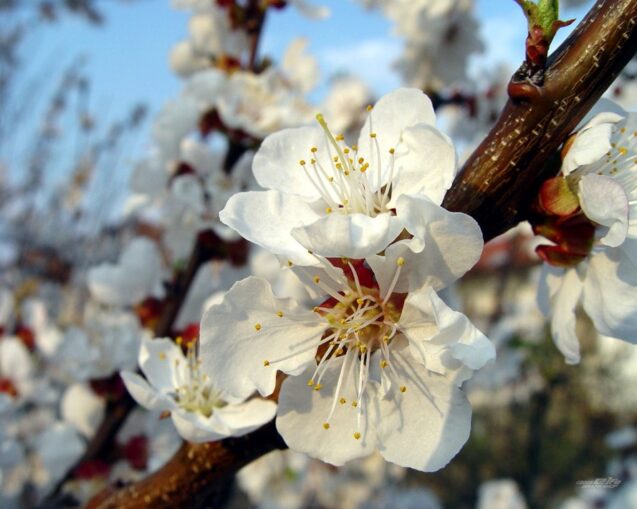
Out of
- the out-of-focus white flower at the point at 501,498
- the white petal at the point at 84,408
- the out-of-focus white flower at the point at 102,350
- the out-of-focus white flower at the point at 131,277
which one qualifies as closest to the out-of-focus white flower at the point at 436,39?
the out-of-focus white flower at the point at 131,277

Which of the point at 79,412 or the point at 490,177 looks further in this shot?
the point at 79,412

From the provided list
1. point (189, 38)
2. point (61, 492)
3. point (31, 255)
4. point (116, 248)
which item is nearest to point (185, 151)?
point (189, 38)

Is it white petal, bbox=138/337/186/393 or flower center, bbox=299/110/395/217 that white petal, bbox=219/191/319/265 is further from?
white petal, bbox=138/337/186/393

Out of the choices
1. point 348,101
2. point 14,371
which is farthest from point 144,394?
point 348,101

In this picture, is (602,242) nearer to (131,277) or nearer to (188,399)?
(188,399)

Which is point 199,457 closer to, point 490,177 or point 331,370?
point 331,370

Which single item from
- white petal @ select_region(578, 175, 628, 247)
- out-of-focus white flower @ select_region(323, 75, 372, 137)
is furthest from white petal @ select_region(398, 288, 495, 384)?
out-of-focus white flower @ select_region(323, 75, 372, 137)

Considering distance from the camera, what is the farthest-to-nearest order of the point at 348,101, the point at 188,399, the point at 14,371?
the point at 348,101 → the point at 14,371 → the point at 188,399
